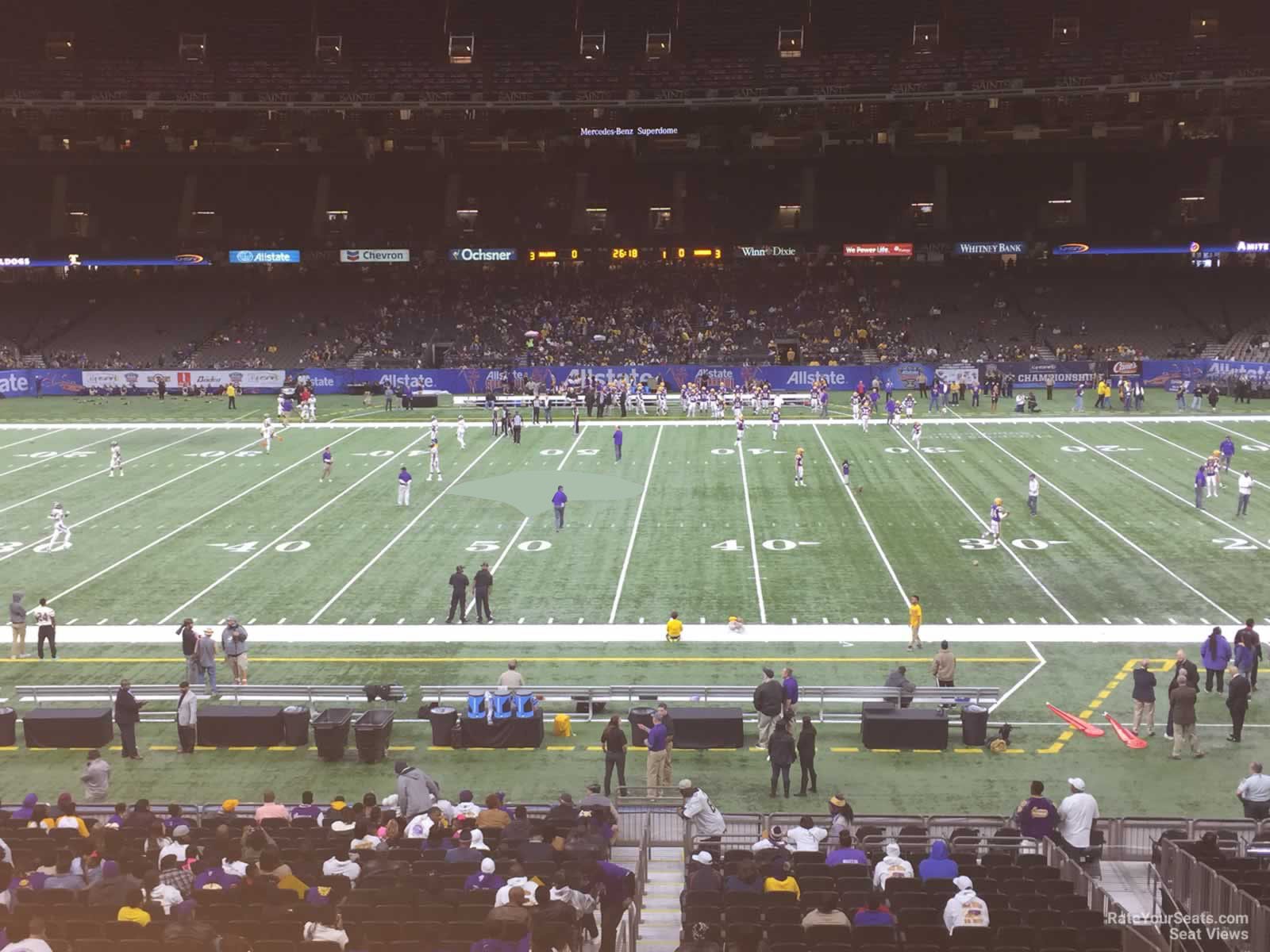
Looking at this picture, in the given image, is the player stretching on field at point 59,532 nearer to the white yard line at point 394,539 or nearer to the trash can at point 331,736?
the white yard line at point 394,539

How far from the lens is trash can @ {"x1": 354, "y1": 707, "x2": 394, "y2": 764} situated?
18672 mm

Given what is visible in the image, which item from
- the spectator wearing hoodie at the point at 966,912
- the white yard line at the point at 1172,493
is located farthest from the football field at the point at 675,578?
the spectator wearing hoodie at the point at 966,912

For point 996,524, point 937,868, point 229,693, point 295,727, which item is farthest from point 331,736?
point 996,524

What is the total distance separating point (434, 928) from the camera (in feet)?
31.9

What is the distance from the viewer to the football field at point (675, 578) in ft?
62.1

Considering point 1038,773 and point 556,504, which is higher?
point 556,504

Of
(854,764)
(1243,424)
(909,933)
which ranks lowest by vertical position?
(854,764)

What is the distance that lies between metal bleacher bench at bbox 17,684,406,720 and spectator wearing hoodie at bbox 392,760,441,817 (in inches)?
211

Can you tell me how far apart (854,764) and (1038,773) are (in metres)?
2.63

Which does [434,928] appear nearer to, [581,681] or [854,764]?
[854,764]

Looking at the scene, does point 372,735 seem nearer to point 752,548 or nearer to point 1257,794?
point 1257,794

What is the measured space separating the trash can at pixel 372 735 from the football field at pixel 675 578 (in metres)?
0.46

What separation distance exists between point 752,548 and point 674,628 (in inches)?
299

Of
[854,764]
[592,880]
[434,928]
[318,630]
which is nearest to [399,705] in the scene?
[318,630]
